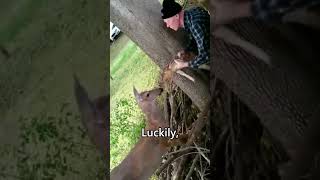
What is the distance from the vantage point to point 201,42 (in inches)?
43.9

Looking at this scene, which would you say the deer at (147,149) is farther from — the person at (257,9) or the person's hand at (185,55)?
the person at (257,9)

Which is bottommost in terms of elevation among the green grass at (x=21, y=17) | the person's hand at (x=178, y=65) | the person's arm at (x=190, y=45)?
the person's hand at (x=178, y=65)

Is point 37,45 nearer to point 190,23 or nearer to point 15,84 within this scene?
point 15,84

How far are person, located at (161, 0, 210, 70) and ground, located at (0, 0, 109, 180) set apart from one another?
1.23ft

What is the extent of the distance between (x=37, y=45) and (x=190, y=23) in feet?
1.86

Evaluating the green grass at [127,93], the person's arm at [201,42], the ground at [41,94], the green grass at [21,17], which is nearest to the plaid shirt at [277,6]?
the person's arm at [201,42]

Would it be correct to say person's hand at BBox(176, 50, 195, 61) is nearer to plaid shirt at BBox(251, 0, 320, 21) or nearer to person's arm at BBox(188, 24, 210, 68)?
person's arm at BBox(188, 24, 210, 68)

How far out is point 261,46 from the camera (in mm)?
954

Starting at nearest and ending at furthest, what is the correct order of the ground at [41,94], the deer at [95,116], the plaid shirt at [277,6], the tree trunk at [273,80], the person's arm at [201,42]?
1. the plaid shirt at [277,6]
2. the tree trunk at [273,80]
3. the person's arm at [201,42]
4. the deer at [95,116]
5. the ground at [41,94]

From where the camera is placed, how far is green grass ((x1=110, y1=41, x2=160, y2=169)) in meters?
1.20

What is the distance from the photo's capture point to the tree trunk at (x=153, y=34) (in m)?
1.18

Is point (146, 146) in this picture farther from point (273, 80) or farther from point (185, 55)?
point (273, 80)

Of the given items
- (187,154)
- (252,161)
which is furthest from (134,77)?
(252,161)

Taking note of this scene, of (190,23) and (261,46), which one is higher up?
(190,23)
